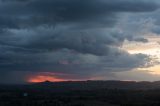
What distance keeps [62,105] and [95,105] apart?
1502 cm

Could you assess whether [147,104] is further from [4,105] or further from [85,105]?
[4,105]

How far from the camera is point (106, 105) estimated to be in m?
179

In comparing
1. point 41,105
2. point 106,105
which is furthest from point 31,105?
point 106,105

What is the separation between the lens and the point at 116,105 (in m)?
180

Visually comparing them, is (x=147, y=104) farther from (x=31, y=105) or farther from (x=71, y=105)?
(x=31, y=105)

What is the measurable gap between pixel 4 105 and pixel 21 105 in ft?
25.0

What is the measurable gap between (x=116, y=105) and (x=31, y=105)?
3826 cm

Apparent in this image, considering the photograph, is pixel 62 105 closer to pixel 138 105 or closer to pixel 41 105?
pixel 41 105

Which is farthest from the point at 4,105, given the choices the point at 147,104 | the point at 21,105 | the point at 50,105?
the point at 147,104

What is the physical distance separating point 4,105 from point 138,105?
59661 mm

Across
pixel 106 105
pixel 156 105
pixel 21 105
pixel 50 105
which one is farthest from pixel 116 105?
pixel 21 105

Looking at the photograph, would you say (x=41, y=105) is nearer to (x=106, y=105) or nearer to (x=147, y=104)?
(x=106, y=105)

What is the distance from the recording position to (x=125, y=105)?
576ft

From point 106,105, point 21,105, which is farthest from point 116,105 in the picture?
point 21,105
